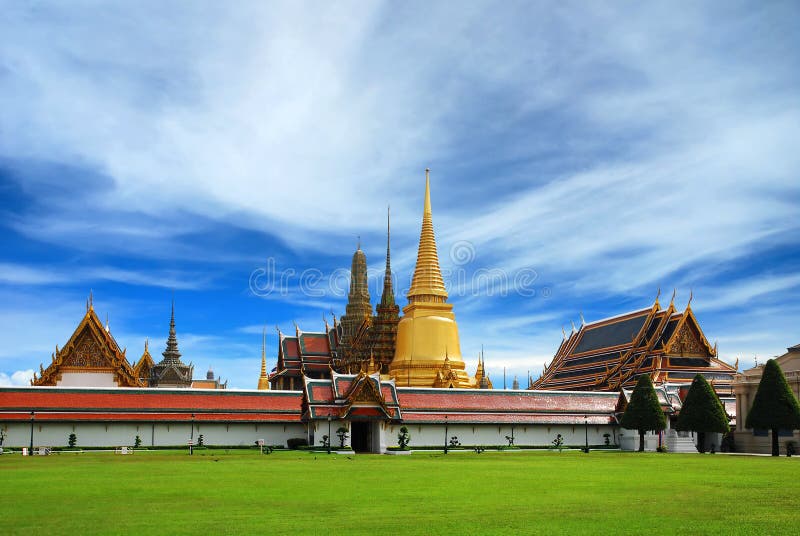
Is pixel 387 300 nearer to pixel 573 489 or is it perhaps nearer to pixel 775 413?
pixel 775 413

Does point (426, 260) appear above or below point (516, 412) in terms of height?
above

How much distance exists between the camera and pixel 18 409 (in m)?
47.0

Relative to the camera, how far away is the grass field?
14.2m

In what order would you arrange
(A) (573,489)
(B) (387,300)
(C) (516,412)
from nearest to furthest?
1. (A) (573,489)
2. (C) (516,412)
3. (B) (387,300)

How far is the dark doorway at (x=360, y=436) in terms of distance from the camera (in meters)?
51.3

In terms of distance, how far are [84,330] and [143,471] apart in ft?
110

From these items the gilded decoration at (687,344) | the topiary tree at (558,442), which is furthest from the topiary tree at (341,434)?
the gilded decoration at (687,344)

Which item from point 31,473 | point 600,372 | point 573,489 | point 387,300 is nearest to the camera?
point 573,489

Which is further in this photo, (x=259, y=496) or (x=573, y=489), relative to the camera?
(x=573, y=489)

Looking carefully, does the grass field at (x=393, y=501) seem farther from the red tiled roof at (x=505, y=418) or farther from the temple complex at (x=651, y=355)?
the temple complex at (x=651, y=355)

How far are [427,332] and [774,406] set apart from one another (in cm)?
3426

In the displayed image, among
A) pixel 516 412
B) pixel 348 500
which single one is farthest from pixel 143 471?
pixel 516 412

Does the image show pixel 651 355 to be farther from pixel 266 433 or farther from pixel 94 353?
pixel 94 353

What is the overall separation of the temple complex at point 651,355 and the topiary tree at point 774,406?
18.9m
